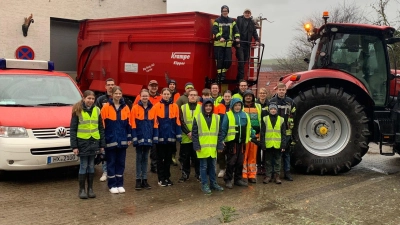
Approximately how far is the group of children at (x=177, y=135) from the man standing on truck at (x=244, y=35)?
1.78 metres

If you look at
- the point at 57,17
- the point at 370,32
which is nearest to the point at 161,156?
the point at 370,32

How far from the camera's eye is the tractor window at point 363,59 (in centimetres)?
724

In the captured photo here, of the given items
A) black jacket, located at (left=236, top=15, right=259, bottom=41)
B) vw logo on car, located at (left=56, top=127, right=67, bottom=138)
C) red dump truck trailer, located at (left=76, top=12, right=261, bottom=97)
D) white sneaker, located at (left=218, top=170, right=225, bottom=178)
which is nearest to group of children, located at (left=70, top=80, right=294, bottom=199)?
white sneaker, located at (left=218, top=170, right=225, bottom=178)

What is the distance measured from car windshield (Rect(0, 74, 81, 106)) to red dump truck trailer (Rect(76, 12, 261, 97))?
2352 mm

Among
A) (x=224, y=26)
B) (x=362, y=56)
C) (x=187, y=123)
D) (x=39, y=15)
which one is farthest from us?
(x=39, y=15)

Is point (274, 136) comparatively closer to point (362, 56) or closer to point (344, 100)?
point (344, 100)

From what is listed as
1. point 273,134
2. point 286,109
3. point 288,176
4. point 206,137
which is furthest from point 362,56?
point 206,137

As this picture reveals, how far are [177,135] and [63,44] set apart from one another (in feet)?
33.0

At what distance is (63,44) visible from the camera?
1483cm

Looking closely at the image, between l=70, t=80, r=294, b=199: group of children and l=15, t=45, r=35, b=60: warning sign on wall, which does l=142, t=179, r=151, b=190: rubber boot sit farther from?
l=15, t=45, r=35, b=60: warning sign on wall

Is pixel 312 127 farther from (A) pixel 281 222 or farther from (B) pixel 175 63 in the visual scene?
(B) pixel 175 63

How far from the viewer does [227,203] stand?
5.51 meters

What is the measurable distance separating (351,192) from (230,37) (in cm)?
385

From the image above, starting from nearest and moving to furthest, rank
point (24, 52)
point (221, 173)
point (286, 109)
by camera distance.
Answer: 1. point (286, 109)
2. point (221, 173)
3. point (24, 52)
